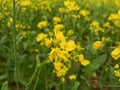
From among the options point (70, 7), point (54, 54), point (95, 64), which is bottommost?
point (95, 64)

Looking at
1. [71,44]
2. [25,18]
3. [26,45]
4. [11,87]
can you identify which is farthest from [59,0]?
[71,44]

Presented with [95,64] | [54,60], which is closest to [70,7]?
[95,64]

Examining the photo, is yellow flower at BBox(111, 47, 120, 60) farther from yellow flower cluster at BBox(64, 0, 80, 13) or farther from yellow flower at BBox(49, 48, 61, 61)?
yellow flower cluster at BBox(64, 0, 80, 13)

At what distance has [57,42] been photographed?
1.42 m

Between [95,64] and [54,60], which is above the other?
[54,60]

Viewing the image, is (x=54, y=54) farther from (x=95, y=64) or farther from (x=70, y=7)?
(x=70, y=7)

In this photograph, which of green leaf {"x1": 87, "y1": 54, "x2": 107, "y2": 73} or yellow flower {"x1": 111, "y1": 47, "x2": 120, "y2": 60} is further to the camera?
green leaf {"x1": 87, "y1": 54, "x2": 107, "y2": 73}

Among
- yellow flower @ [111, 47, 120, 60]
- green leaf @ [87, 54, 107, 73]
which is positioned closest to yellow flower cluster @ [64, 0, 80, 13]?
green leaf @ [87, 54, 107, 73]

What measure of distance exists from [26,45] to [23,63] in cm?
25

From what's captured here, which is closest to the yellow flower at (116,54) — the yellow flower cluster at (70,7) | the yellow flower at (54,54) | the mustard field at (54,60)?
the mustard field at (54,60)

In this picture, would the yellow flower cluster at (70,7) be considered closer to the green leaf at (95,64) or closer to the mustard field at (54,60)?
the mustard field at (54,60)

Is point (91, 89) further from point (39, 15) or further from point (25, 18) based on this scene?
point (39, 15)

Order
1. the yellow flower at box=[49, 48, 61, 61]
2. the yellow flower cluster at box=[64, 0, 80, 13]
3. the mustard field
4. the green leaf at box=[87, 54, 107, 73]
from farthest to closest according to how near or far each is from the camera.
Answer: the yellow flower cluster at box=[64, 0, 80, 13]
the green leaf at box=[87, 54, 107, 73]
the mustard field
the yellow flower at box=[49, 48, 61, 61]

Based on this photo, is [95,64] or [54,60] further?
[95,64]
